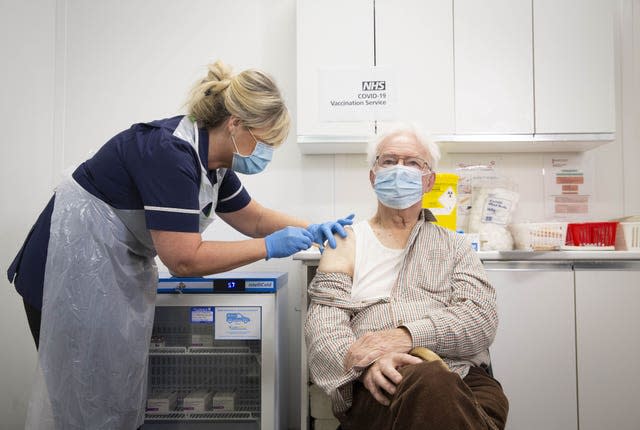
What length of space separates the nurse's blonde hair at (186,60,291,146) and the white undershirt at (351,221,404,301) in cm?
48

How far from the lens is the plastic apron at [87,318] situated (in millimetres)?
1364

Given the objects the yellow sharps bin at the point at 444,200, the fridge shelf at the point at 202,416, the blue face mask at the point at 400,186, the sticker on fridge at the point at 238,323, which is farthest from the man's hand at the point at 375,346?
the yellow sharps bin at the point at 444,200

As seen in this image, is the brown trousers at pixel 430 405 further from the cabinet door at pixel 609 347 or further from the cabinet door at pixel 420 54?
the cabinet door at pixel 420 54

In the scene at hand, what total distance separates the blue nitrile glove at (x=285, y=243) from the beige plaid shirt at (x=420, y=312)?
0.13 m

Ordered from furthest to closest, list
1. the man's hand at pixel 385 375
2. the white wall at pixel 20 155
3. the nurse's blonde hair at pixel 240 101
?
1. the white wall at pixel 20 155
2. the nurse's blonde hair at pixel 240 101
3. the man's hand at pixel 385 375

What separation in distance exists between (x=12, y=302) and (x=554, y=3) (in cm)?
293

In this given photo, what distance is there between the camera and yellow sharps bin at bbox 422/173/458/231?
7.43 feet

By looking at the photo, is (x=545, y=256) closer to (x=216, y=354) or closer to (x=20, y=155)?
(x=216, y=354)

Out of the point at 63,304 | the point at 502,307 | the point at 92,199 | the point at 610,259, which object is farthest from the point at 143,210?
the point at 610,259

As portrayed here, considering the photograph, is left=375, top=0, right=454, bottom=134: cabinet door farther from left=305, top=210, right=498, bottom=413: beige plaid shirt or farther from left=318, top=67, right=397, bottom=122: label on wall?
left=305, top=210, right=498, bottom=413: beige plaid shirt

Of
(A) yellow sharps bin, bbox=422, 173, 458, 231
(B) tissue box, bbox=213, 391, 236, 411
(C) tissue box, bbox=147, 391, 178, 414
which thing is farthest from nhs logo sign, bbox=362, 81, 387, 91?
(C) tissue box, bbox=147, 391, 178, 414

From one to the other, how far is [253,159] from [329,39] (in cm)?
99

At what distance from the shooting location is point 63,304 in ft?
4.49

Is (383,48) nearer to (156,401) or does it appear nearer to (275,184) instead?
(275,184)
